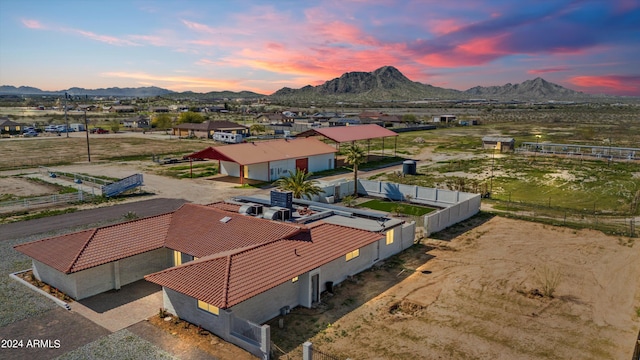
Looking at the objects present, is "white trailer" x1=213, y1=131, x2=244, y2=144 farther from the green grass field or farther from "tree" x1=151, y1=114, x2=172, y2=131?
the green grass field

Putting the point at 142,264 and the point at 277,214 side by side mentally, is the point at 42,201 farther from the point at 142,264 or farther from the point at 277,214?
the point at 277,214

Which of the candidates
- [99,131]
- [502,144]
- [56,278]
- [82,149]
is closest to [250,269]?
[56,278]

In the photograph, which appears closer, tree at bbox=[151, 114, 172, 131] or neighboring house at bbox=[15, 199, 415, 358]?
neighboring house at bbox=[15, 199, 415, 358]

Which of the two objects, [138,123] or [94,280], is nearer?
[94,280]

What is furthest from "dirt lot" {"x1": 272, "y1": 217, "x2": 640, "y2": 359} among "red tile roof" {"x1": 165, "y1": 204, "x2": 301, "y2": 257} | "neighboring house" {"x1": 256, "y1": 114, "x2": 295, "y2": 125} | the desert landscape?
"neighboring house" {"x1": 256, "y1": 114, "x2": 295, "y2": 125}

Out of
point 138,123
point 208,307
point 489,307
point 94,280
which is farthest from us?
point 138,123
